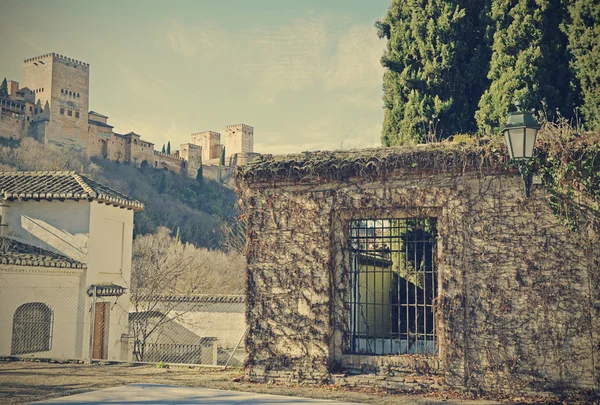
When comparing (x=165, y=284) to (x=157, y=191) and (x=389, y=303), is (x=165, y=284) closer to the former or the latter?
(x=389, y=303)

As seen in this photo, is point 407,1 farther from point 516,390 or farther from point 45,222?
point 45,222

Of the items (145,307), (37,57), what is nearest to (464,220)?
(145,307)

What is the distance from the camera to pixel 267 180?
884cm

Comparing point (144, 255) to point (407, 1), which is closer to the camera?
point (407, 1)

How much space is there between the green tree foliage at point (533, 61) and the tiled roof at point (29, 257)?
11.4m

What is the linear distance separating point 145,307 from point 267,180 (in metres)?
12.6

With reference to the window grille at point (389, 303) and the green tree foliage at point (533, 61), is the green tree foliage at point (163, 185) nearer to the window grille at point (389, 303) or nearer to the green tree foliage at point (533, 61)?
the green tree foliage at point (533, 61)

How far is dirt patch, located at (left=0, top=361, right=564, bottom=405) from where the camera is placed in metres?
7.42

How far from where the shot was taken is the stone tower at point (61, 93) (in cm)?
6619

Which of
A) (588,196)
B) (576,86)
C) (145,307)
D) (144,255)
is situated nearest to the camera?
(588,196)

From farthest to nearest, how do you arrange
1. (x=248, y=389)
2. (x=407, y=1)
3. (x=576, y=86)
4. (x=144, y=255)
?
(x=144, y=255) < (x=407, y=1) < (x=576, y=86) < (x=248, y=389)

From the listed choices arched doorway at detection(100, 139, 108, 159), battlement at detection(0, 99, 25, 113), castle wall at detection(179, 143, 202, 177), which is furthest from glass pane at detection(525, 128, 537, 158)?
castle wall at detection(179, 143, 202, 177)

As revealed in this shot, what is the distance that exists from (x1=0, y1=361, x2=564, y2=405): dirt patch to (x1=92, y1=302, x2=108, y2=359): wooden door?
5102mm

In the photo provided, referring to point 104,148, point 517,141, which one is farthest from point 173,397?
point 104,148
